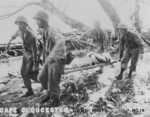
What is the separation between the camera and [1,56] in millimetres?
3068

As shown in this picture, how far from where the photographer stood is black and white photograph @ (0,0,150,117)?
2816 millimetres

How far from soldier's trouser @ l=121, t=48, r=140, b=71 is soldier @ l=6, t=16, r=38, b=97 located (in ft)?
4.19

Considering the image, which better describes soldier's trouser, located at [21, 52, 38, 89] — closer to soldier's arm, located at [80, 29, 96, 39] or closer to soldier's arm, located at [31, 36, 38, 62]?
soldier's arm, located at [31, 36, 38, 62]

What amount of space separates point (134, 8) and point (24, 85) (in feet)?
6.39

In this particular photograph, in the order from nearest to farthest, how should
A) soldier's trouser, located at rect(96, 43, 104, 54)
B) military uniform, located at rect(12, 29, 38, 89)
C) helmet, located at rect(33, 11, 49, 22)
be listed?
helmet, located at rect(33, 11, 49, 22) → military uniform, located at rect(12, 29, 38, 89) → soldier's trouser, located at rect(96, 43, 104, 54)

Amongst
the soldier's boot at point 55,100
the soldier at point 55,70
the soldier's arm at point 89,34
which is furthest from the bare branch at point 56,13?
the soldier's boot at point 55,100

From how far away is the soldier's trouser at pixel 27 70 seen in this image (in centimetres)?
295

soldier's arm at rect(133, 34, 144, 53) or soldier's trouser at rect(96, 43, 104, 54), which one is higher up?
soldier's arm at rect(133, 34, 144, 53)

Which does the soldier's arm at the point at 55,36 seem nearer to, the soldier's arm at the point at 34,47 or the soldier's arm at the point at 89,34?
the soldier's arm at the point at 34,47

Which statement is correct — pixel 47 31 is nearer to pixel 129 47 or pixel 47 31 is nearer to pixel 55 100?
pixel 55 100

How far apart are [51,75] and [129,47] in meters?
1.35

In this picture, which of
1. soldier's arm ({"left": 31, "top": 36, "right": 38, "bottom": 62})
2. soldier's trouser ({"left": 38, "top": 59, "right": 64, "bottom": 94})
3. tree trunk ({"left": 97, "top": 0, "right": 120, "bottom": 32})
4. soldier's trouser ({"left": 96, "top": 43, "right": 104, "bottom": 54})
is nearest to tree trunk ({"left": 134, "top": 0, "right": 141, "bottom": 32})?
tree trunk ({"left": 97, "top": 0, "right": 120, "bottom": 32})

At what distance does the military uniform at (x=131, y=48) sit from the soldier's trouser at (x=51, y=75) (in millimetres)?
1053

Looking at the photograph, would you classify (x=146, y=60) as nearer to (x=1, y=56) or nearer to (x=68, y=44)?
(x=68, y=44)
